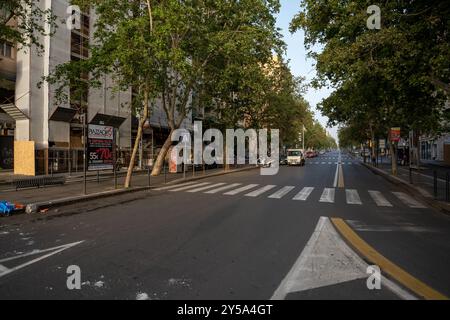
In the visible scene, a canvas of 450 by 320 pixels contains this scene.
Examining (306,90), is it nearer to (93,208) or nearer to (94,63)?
(94,63)

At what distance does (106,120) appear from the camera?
29688mm

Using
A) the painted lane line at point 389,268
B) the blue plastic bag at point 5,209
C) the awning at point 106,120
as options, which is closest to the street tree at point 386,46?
the painted lane line at point 389,268

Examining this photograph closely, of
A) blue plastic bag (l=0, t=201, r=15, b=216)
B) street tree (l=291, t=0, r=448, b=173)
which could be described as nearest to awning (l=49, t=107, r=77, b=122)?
blue plastic bag (l=0, t=201, r=15, b=216)

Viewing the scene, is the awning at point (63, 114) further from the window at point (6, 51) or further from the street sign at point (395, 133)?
the street sign at point (395, 133)

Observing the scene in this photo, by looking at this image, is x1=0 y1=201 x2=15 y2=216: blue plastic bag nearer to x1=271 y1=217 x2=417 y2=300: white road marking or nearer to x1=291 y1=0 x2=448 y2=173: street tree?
x1=271 y1=217 x2=417 y2=300: white road marking

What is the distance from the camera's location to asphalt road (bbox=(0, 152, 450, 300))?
4.27m

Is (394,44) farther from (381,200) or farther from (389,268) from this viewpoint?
(389,268)

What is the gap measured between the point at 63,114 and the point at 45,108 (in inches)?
50.5

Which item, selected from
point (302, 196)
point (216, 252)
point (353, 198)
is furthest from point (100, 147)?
point (216, 252)

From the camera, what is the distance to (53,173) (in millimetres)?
24641

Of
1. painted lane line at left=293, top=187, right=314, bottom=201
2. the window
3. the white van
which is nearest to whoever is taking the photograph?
painted lane line at left=293, top=187, right=314, bottom=201

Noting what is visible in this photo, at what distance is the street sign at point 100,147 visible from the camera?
1489cm

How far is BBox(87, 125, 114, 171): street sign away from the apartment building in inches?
267
